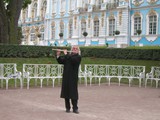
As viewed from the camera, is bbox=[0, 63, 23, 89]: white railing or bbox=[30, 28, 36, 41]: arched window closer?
bbox=[0, 63, 23, 89]: white railing

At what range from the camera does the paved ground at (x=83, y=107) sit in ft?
24.9

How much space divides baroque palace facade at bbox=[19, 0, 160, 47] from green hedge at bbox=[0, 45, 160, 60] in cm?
1049

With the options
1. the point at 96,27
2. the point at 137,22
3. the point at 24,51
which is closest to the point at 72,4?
the point at 96,27

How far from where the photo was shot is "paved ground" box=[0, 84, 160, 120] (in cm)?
759

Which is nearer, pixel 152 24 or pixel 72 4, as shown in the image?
pixel 152 24

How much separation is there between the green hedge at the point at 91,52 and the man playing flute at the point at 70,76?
1117cm

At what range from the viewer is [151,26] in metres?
32.7

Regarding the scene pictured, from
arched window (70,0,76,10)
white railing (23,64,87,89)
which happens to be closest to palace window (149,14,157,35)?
arched window (70,0,76,10)

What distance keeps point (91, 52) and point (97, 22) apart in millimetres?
16227

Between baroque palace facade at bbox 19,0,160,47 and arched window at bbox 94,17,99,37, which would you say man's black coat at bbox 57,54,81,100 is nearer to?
baroque palace facade at bbox 19,0,160,47

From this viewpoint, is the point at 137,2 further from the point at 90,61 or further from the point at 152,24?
the point at 90,61

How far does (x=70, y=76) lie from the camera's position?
805 cm

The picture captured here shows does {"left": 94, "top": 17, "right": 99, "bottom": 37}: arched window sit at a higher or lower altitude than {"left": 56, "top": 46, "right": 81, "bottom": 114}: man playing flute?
higher

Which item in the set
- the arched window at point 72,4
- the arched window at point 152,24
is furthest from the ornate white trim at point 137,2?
the arched window at point 72,4
